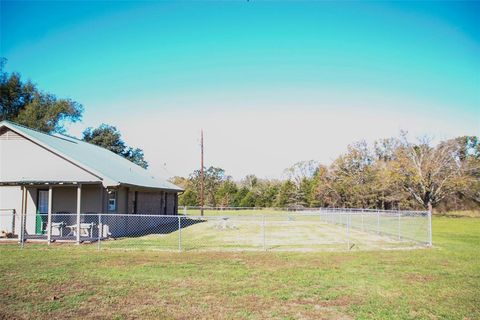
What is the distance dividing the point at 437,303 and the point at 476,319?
959 mm

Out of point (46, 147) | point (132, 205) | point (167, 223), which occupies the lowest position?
point (167, 223)

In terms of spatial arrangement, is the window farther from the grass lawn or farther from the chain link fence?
the grass lawn

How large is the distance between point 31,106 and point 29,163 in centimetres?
3261

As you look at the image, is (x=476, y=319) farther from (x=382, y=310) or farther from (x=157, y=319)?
(x=157, y=319)

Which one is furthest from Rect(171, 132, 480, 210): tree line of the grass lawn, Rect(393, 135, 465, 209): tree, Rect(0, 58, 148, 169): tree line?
the grass lawn

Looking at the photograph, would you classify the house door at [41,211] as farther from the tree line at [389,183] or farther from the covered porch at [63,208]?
the tree line at [389,183]

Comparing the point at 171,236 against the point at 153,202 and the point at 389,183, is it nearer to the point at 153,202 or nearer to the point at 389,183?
the point at 153,202

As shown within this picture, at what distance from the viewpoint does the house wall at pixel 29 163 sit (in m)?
18.2

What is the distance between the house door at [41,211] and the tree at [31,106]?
30.4 meters

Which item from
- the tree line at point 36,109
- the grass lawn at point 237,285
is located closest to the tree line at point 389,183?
the tree line at point 36,109

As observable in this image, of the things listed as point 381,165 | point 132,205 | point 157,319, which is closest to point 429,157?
point 381,165

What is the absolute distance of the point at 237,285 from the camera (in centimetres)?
901

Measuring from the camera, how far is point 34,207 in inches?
771

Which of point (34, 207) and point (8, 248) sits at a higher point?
point (34, 207)
